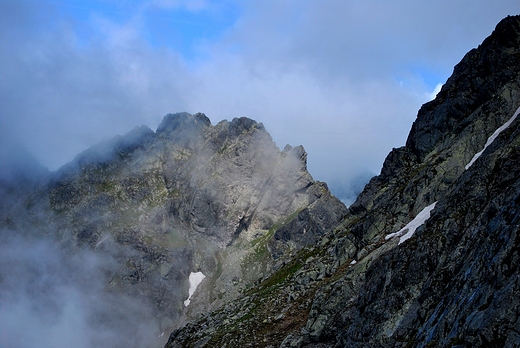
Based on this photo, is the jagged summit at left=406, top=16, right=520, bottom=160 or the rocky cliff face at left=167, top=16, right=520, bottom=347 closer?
the rocky cliff face at left=167, top=16, right=520, bottom=347

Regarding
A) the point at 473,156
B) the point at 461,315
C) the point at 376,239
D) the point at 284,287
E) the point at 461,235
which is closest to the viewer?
the point at 461,315

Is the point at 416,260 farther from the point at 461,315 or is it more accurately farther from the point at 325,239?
the point at 325,239

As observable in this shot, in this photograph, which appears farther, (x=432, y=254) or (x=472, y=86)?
(x=472, y=86)

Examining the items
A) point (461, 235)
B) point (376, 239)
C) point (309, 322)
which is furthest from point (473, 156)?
point (309, 322)

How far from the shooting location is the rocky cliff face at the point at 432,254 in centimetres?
2034

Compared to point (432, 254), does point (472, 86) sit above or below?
above

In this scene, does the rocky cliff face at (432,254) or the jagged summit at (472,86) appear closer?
the rocky cliff face at (432,254)

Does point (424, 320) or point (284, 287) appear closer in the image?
point (424, 320)

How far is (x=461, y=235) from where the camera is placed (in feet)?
94.0

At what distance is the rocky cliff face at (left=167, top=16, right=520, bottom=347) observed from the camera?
66.7ft

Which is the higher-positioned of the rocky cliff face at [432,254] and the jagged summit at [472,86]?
the jagged summit at [472,86]

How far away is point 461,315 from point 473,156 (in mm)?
32611

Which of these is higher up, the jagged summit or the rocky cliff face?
the jagged summit

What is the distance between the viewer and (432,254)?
29.5 m
